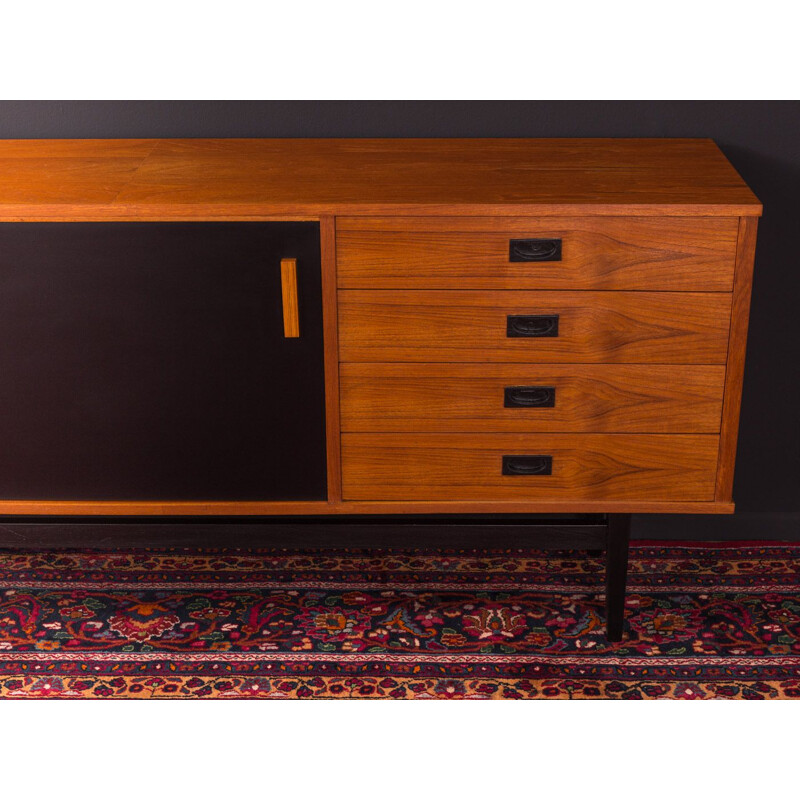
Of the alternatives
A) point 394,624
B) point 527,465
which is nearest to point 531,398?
point 527,465

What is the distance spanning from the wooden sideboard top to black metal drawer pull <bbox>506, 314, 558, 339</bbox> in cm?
23

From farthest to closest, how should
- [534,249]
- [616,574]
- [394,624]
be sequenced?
1. [394,624]
2. [616,574]
3. [534,249]

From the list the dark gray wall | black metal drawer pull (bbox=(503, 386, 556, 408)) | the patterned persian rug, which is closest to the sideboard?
black metal drawer pull (bbox=(503, 386, 556, 408))

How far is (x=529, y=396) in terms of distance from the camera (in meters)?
2.40

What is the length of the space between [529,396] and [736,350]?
444 mm

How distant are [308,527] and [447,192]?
36.2 inches

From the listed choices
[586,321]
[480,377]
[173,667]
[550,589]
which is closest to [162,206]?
[480,377]

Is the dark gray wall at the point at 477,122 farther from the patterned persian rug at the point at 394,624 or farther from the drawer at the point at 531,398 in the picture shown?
the patterned persian rug at the point at 394,624

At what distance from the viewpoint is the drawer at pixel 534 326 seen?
2.30m

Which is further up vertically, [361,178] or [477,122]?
[477,122]

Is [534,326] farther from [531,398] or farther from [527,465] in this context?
[527,465]

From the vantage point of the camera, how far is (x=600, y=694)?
2506mm

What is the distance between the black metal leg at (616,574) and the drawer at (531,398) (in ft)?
1.02

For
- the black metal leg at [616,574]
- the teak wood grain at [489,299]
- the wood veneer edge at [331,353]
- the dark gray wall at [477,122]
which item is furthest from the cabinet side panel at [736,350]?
the wood veneer edge at [331,353]
